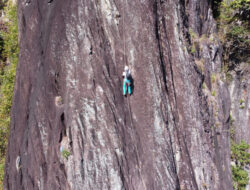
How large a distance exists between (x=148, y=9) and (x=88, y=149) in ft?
18.3

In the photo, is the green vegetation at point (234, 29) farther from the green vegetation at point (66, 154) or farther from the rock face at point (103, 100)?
the green vegetation at point (66, 154)

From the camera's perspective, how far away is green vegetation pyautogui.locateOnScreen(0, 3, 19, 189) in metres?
10.7

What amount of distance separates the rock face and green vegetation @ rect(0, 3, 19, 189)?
411 centimetres

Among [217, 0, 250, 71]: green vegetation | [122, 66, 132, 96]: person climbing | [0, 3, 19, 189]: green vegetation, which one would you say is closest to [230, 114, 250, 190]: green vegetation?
[217, 0, 250, 71]: green vegetation

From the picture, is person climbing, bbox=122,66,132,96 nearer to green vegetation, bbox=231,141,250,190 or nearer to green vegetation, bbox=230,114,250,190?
green vegetation, bbox=230,114,250,190

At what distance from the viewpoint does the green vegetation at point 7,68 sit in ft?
35.1

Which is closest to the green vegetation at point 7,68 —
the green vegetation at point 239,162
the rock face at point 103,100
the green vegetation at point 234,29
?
the rock face at point 103,100

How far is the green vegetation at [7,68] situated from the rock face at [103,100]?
411 centimetres

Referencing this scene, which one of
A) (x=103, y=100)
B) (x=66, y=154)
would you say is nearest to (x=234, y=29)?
(x=103, y=100)

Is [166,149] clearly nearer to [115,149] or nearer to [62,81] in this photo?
[115,149]

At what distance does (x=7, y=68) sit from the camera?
39.3 ft

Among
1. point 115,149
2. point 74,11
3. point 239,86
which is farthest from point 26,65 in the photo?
point 239,86

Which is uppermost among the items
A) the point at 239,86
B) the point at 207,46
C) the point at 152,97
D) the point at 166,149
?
the point at 207,46

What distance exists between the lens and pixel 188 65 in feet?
25.2
